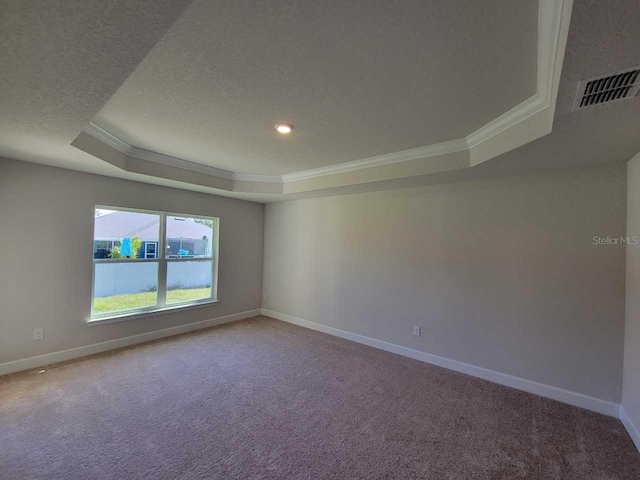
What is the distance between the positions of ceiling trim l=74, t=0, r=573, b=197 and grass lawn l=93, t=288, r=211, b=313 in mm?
1949

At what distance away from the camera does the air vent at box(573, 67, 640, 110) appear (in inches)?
51.7

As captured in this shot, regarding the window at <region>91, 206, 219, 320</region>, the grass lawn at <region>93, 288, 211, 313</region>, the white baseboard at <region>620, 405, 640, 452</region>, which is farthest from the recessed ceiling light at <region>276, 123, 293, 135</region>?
the white baseboard at <region>620, 405, 640, 452</region>

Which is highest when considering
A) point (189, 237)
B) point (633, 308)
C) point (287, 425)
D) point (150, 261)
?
point (189, 237)

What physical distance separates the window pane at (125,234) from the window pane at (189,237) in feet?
0.71

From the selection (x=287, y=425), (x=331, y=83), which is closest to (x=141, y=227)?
(x=287, y=425)

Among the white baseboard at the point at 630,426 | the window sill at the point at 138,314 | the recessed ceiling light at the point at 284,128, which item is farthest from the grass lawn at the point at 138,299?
the white baseboard at the point at 630,426

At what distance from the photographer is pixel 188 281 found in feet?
15.3

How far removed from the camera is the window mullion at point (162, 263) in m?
4.26

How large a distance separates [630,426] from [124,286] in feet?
18.2

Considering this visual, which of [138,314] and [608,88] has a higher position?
[608,88]

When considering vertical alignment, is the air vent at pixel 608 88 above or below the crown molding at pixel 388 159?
below

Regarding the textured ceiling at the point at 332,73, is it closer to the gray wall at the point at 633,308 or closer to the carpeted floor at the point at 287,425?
the gray wall at the point at 633,308

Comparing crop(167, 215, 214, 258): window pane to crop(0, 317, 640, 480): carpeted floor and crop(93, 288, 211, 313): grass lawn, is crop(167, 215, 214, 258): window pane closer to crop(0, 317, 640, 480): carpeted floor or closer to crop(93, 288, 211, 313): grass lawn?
crop(93, 288, 211, 313): grass lawn

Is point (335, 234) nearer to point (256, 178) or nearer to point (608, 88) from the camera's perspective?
point (256, 178)
